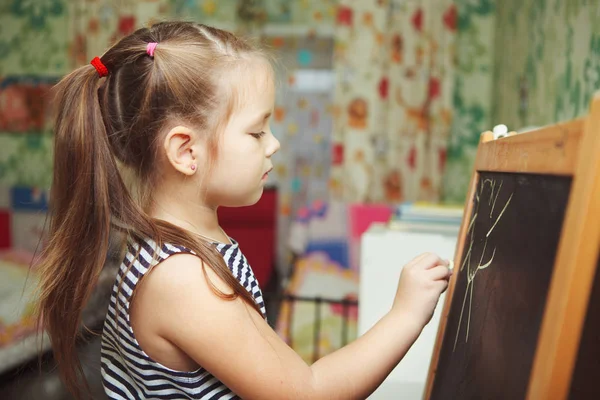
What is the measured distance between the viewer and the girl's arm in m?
0.67

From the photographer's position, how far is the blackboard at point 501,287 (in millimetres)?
427

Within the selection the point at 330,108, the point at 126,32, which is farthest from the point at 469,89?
the point at 126,32

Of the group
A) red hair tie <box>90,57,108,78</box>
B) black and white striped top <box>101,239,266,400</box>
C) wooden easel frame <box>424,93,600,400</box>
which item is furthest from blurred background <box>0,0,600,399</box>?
wooden easel frame <box>424,93,600,400</box>

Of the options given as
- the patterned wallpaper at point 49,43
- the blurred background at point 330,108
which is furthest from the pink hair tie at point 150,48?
the patterned wallpaper at point 49,43

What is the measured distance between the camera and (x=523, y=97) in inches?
81.7

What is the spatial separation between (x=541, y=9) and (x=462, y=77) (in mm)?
1380

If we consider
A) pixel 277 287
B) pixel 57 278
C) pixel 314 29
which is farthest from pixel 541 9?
pixel 277 287

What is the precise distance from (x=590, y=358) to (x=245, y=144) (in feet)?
1.65

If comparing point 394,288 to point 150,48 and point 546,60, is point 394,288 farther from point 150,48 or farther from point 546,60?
point 546,60

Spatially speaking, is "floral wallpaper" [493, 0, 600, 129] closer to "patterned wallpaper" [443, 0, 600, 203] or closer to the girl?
"patterned wallpaper" [443, 0, 600, 203]

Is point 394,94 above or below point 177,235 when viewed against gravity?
above

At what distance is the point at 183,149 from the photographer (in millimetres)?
767

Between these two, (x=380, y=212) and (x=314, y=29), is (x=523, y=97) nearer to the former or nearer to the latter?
(x=380, y=212)

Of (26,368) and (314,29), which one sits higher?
(314,29)
